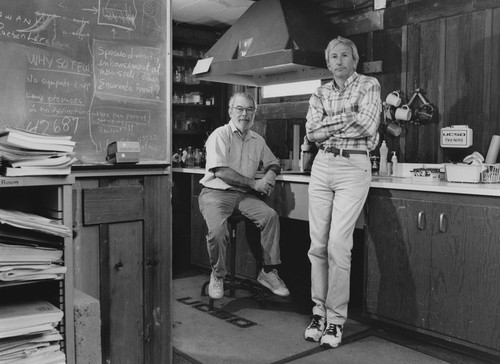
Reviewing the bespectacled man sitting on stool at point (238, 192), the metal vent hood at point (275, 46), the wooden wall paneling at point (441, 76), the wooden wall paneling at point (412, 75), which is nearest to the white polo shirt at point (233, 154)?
the bespectacled man sitting on stool at point (238, 192)

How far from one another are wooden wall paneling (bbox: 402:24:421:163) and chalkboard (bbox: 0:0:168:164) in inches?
86.4

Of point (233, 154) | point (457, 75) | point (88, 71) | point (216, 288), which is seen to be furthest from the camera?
point (233, 154)

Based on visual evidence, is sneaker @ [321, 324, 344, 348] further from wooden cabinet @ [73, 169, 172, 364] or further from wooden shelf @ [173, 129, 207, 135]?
wooden shelf @ [173, 129, 207, 135]

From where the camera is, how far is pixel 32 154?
6.02 feet

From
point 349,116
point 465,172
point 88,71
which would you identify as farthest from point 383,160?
point 88,71

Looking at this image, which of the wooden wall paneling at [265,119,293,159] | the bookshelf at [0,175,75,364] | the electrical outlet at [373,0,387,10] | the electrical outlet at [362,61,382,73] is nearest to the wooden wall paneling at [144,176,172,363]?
the bookshelf at [0,175,75,364]

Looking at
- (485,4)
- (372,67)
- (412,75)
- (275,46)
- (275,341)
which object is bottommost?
(275,341)

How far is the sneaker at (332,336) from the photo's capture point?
317 centimetres

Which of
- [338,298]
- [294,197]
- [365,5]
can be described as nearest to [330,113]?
[294,197]

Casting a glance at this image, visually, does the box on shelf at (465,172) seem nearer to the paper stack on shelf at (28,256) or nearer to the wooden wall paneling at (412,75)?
the wooden wall paneling at (412,75)

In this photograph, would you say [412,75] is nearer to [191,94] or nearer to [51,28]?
[51,28]

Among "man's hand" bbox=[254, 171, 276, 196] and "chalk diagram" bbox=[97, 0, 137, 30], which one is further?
"man's hand" bbox=[254, 171, 276, 196]

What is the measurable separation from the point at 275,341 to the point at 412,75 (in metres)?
2.20

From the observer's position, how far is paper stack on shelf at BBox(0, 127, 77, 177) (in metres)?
1.79
